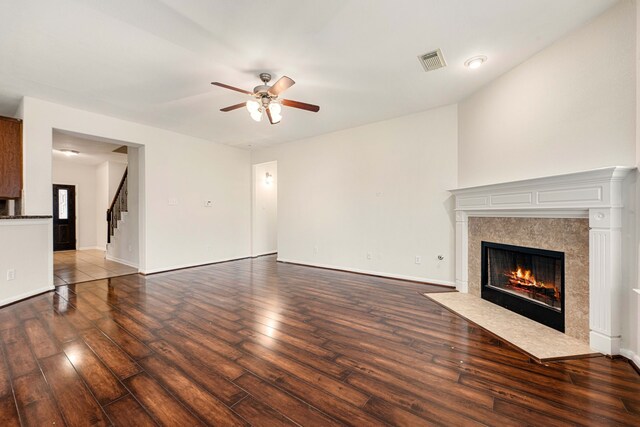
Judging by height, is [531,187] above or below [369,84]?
below

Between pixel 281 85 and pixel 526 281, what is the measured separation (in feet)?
11.4

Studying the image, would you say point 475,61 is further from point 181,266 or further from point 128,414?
point 181,266

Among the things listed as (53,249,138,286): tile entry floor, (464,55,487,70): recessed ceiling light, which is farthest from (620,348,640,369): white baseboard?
(53,249,138,286): tile entry floor

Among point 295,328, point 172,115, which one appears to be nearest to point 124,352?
point 295,328

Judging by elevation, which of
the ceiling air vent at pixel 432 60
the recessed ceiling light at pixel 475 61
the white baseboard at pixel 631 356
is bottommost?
the white baseboard at pixel 631 356

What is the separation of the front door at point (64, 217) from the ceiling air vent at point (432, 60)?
10521 millimetres

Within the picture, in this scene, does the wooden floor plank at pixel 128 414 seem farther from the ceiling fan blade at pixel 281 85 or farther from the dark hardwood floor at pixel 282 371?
the ceiling fan blade at pixel 281 85

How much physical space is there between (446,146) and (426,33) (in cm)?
205

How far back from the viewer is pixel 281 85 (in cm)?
273

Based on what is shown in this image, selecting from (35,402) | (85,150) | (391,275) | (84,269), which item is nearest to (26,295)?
(84,269)

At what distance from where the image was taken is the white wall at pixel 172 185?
3.83 meters

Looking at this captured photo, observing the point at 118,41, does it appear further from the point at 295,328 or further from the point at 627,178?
the point at 627,178

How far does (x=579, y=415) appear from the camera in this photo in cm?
150

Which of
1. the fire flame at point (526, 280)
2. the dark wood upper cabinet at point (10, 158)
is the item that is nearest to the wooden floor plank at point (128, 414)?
the fire flame at point (526, 280)
